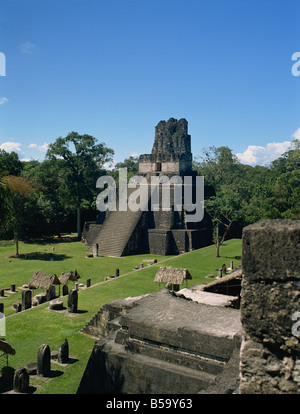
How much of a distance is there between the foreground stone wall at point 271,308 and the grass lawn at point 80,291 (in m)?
5.56

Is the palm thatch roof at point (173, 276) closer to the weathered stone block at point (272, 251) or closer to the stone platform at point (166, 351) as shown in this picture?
the stone platform at point (166, 351)

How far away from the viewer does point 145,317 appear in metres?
7.05

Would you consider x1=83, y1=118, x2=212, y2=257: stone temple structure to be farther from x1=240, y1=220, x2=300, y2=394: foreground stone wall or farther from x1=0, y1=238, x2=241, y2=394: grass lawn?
x1=240, y1=220, x2=300, y2=394: foreground stone wall

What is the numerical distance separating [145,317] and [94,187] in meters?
24.3

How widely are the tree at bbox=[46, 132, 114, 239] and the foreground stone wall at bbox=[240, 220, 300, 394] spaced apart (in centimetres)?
2707

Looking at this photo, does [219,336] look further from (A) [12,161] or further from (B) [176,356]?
(A) [12,161]

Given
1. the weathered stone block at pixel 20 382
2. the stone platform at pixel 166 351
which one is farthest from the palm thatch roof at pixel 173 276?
Answer: the weathered stone block at pixel 20 382

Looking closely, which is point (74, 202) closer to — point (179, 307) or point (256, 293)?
point (179, 307)

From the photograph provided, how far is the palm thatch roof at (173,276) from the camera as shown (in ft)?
42.6

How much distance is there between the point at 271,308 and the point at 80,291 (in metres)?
12.3

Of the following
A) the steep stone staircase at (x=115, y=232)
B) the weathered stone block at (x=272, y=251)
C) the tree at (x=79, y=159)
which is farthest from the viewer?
the tree at (x=79, y=159)

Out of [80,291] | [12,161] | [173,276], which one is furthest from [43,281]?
[12,161]
